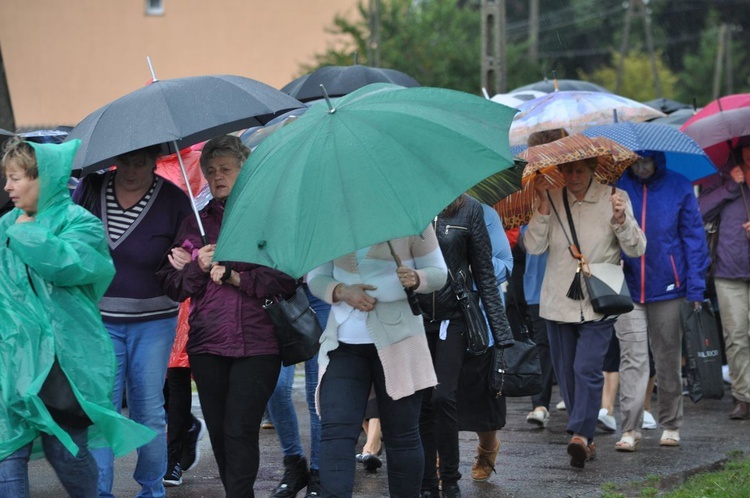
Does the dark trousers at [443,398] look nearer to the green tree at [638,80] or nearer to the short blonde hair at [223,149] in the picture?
the short blonde hair at [223,149]

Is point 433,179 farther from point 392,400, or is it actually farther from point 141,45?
point 141,45

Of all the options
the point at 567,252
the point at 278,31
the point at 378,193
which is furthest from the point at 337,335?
the point at 278,31

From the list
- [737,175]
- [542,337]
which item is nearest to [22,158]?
[542,337]

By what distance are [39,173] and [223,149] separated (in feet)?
3.24

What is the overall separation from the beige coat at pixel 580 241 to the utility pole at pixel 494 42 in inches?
330

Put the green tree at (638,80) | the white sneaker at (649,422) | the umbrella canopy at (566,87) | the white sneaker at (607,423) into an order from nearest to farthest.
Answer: the white sneaker at (607,423) < the white sneaker at (649,422) < the umbrella canopy at (566,87) < the green tree at (638,80)

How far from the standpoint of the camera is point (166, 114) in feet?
17.4

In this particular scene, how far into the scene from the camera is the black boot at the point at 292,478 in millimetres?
6488

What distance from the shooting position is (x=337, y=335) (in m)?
5.26

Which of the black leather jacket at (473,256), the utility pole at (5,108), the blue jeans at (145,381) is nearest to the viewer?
the blue jeans at (145,381)

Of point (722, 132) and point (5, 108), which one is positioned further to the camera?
point (5, 108)

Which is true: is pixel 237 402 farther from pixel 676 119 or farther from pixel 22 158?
pixel 676 119

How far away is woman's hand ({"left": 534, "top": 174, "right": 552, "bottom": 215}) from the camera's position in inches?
303

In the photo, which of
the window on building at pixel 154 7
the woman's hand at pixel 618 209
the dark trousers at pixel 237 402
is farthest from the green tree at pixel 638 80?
the dark trousers at pixel 237 402
